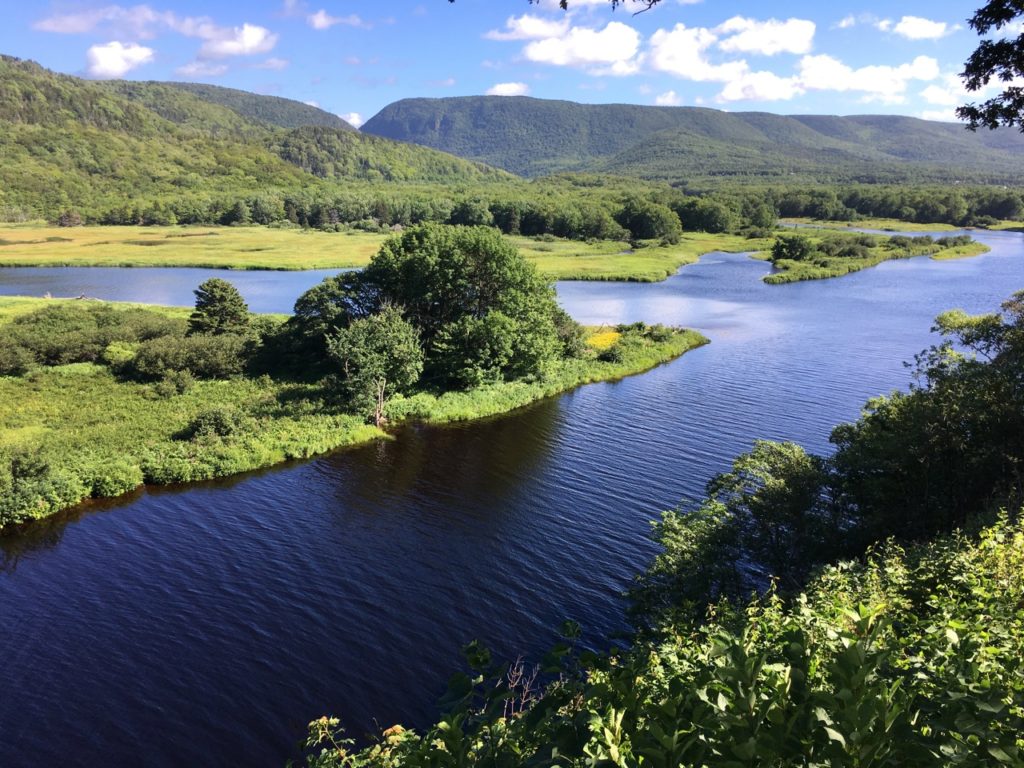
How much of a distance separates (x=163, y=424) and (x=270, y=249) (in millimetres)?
101670

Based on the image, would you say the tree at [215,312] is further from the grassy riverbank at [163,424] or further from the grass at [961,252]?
the grass at [961,252]

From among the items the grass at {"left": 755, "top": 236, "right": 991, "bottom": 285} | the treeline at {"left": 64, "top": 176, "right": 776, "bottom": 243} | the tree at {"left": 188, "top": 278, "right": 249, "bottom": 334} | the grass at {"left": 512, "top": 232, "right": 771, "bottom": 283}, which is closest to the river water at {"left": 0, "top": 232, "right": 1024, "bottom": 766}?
the tree at {"left": 188, "top": 278, "right": 249, "bottom": 334}

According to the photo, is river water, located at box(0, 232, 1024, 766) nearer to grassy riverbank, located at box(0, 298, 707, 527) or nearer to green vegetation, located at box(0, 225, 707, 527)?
grassy riverbank, located at box(0, 298, 707, 527)

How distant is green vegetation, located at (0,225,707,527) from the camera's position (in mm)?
34688

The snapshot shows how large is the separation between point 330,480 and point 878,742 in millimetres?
32347

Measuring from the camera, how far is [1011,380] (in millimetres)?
19688

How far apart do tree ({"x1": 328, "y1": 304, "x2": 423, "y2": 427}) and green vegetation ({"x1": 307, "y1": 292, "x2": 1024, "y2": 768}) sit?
23912 mm

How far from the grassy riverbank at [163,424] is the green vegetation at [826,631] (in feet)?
68.7

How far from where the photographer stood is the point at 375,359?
41.5 metres

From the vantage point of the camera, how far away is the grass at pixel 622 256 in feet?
347

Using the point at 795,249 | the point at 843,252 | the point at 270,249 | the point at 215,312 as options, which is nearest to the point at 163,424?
the point at 215,312

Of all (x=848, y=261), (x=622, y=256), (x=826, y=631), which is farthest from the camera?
(x=622, y=256)

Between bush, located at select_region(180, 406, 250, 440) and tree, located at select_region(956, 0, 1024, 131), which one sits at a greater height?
tree, located at select_region(956, 0, 1024, 131)

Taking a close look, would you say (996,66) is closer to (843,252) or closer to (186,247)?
(843,252)
